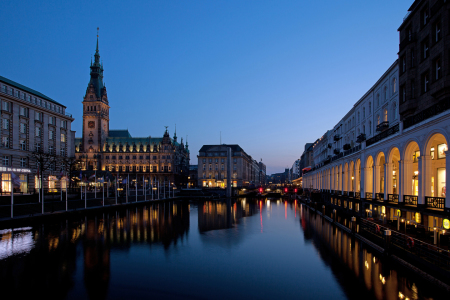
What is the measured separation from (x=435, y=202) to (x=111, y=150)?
180959 mm

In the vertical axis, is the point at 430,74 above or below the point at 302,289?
above

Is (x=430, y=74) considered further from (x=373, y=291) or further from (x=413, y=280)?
(x=373, y=291)

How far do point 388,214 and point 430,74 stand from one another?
16.3 meters

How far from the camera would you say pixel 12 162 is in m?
71.4

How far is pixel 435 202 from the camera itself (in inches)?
1051

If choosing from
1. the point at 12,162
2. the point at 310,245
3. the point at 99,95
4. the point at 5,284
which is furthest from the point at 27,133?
the point at 99,95

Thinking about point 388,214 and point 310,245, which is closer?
point 310,245

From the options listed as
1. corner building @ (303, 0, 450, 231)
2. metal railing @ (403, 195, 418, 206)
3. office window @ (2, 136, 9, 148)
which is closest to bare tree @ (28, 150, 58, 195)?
office window @ (2, 136, 9, 148)

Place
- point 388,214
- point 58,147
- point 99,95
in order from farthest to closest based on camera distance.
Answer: point 99,95 → point 58,147 → point 388,214

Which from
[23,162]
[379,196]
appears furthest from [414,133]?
[23,162]

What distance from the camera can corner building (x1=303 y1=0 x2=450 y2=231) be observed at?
2755 centimetres

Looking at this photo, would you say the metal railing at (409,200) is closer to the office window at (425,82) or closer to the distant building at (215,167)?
the office window at (425,82)

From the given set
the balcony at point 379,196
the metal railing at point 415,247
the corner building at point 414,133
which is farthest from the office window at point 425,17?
the metal railing at point 415,247

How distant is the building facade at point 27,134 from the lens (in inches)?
2758
